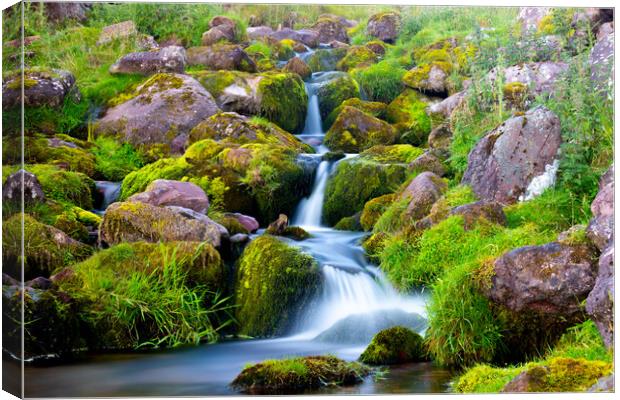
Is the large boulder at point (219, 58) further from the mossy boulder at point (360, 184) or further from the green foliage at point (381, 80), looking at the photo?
the mossy boulder at point (360, 184)

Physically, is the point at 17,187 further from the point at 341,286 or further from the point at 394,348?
the point at 394,348

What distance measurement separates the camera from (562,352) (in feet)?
19.8

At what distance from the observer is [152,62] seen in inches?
314

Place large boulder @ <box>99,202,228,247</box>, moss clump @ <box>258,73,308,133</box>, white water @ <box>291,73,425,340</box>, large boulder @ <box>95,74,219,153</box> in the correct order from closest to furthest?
1. white water @ <box>291,73,425,340</box>
2. large boulder @ <box>99,202,228,247</box>
3. large boulder @ <box>95,74,219,153</box>
4. moss clump @ <box>258,73,308,133</box>

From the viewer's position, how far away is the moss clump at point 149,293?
636cm

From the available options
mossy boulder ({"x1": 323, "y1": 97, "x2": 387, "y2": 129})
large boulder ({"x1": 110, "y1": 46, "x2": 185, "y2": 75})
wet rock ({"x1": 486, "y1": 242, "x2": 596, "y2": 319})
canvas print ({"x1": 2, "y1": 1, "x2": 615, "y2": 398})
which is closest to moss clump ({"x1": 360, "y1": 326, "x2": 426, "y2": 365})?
canvas print ({"x1": 2, "y1": 1, "x2": 615, "y2": 398})

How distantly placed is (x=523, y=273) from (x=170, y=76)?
12.0 ft

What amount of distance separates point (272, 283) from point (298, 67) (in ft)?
6.04

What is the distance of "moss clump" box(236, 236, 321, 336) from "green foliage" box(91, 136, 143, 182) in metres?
1.17

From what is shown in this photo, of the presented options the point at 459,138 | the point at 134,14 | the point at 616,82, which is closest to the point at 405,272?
the point at 459,138

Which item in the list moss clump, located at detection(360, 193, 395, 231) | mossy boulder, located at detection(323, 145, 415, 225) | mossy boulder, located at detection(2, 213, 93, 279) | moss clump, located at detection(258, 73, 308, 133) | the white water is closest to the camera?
mossy boulder, located at detection(2, 213, 93, 279)

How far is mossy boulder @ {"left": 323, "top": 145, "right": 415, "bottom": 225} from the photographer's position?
7.27m

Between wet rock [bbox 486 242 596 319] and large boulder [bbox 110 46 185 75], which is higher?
large boulder [bbox 110 46 185 75]

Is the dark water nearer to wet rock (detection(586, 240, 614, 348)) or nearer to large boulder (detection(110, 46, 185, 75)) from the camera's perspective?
wet rock (detection(586, 240, 614, 348))
